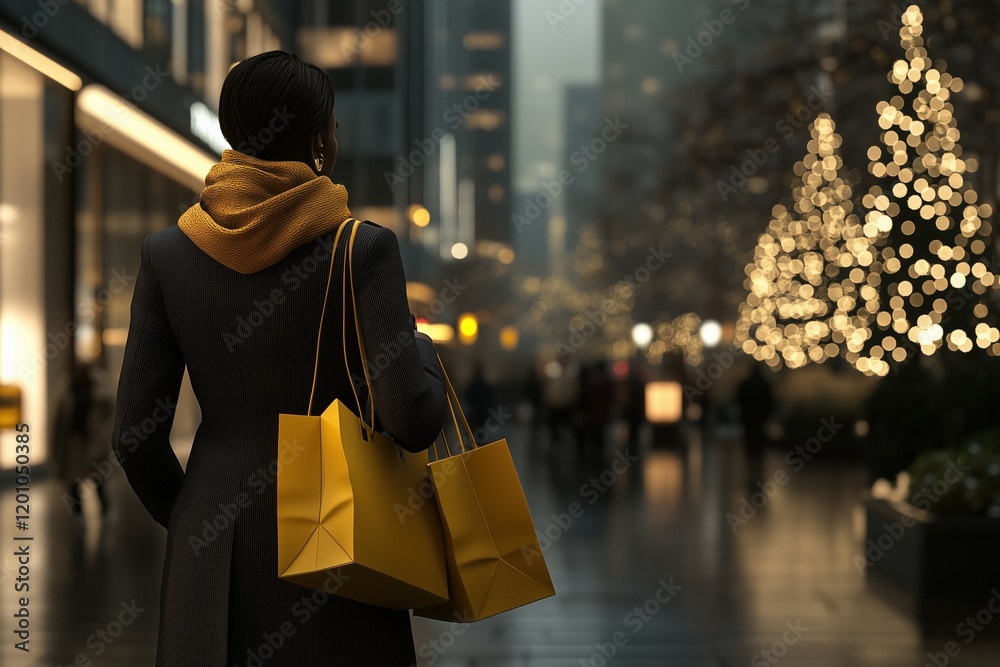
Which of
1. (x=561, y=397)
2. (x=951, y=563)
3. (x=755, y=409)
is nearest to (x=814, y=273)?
(x=755, y=409)

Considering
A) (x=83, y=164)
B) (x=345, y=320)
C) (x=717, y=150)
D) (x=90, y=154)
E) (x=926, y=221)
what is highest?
(x=717, y=150)

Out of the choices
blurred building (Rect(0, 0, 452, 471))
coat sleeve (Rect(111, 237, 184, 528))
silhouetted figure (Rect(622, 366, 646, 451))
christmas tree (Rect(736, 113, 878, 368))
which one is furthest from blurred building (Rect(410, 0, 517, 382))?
coat sleeve (Rect(111, 237, 184, 528))

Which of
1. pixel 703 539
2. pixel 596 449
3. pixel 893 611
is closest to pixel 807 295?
pixel 596 449

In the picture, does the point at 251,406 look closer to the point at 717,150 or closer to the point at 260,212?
the point at 260,212

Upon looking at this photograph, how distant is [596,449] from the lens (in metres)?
26.1

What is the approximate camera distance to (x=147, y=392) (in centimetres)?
236

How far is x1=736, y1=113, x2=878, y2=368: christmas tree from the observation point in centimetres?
2555

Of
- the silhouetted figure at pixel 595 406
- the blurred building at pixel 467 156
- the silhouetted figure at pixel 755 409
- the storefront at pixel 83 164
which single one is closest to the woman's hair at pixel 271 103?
the storefront at pixel 83 164

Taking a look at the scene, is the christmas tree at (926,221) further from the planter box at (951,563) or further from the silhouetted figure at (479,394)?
the planter box at (951,563)

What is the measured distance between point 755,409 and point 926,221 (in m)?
5.90

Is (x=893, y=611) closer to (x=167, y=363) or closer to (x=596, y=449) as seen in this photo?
(x=167, y=363)

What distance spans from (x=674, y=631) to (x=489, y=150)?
452 ft

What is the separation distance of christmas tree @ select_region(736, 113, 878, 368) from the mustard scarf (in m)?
22.8

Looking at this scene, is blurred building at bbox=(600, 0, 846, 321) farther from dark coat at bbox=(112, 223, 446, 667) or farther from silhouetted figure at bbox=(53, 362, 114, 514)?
dark coat at bbox=(112, 223, 446, 667)
